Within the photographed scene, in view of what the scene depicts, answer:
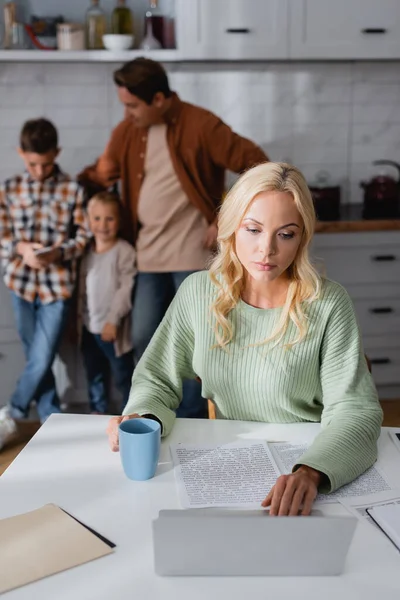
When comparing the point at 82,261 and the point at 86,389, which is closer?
the point at 82,261

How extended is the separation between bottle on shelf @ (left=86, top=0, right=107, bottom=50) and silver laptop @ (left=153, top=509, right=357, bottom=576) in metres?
2.93

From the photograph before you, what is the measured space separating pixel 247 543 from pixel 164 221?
225 cm

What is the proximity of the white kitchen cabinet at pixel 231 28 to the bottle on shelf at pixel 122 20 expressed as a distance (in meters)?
0.25

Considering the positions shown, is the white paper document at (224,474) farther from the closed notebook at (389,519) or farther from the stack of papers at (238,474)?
the closed notebook at (389,519)

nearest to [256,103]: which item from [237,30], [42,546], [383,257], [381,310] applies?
[237,30]

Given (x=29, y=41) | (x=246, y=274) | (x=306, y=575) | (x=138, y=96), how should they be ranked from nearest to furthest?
(x=306, y=575)
(x=246, y=274)
(x=138, y=96)
(x=29, y=41)

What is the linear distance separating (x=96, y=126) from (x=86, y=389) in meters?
1.23

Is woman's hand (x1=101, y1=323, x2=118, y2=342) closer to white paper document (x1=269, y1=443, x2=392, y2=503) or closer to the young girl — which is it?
the young girl

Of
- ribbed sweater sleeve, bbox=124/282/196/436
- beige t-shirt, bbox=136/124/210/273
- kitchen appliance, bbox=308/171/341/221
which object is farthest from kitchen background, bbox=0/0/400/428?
ribbed sweater sleeve, bbox=124/282/196/436

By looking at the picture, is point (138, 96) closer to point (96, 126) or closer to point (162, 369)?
point (96, 126)

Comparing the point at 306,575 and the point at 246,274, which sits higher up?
the point at 246,274

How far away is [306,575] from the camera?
112 cm

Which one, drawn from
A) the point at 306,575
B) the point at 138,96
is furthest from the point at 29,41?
the point at 306,575

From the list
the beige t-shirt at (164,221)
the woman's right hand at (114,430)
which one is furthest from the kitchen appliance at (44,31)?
the woman's right hand at (114,430)
